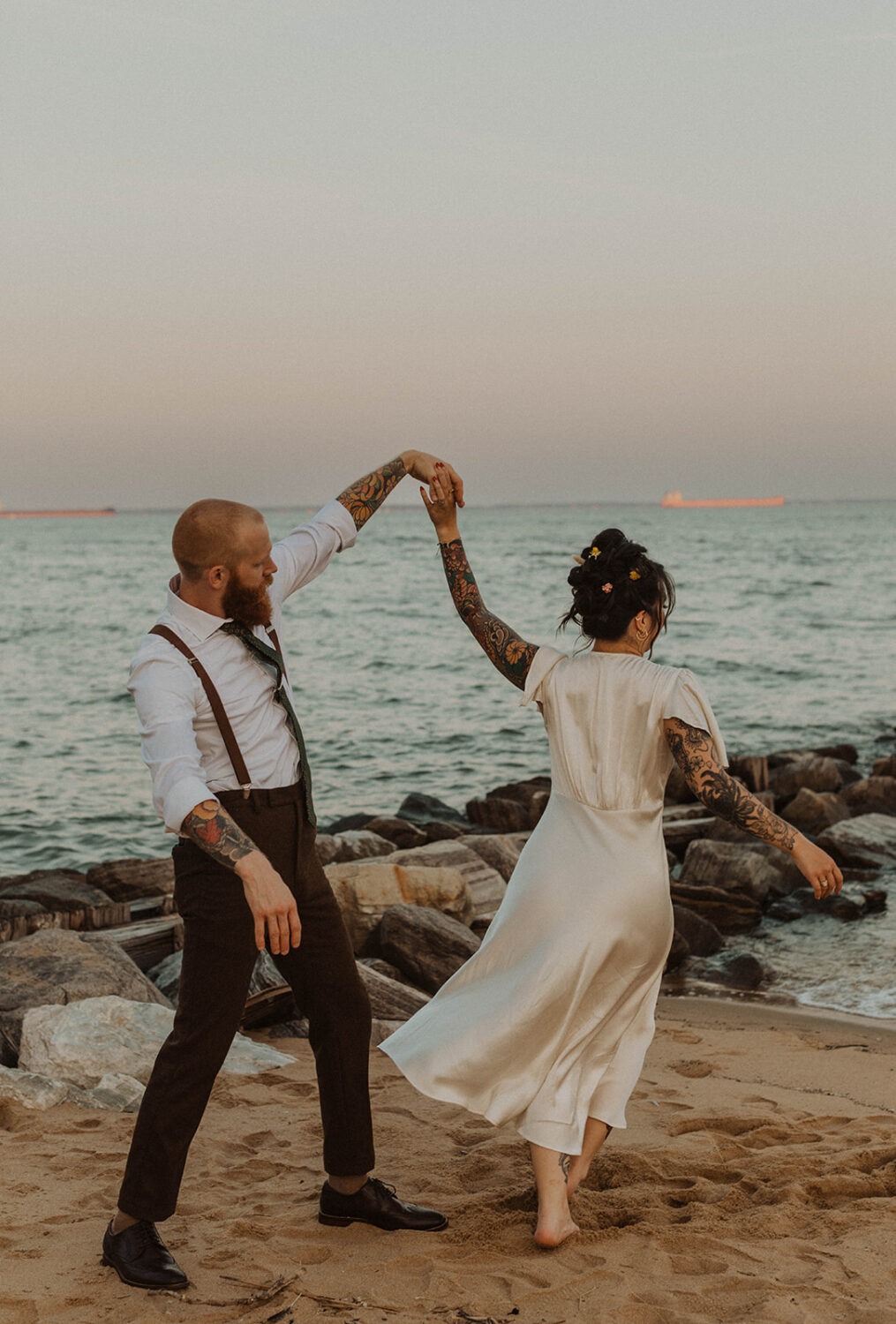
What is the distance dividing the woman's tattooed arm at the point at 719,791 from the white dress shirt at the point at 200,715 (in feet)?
3.80

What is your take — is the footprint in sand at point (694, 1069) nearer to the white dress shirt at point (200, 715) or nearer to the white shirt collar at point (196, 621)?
the white dress shirt at point (200, 715)

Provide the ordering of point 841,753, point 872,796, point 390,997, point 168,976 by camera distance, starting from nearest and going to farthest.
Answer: point 390,997
point 168,976
point 872,796
point 841,753

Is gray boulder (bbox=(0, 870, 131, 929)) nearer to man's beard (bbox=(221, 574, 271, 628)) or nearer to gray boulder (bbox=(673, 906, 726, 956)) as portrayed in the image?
gray boulder (bbox=(673, 906, 726, 956))

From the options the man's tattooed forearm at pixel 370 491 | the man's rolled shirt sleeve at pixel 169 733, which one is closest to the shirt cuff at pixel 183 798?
the man's rolled shirt sleeve at pixel 169 733

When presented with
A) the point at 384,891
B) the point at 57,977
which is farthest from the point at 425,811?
the point at 57,977

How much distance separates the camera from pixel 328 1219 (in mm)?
4160

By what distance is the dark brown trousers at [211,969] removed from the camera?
3699 mm

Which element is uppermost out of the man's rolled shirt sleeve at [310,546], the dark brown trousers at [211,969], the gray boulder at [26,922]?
the man's rolled shirt sleeve at [310,546]

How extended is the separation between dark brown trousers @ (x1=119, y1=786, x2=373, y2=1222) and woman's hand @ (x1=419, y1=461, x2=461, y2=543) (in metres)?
1.19

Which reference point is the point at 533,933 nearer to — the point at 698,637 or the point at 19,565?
the point at 698,637

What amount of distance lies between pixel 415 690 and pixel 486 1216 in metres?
22.9

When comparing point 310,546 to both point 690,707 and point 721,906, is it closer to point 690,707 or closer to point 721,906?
point 690,707

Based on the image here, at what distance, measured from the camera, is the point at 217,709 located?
3.69 meters

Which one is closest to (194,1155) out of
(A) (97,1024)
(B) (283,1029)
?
(A) (97,1024)
